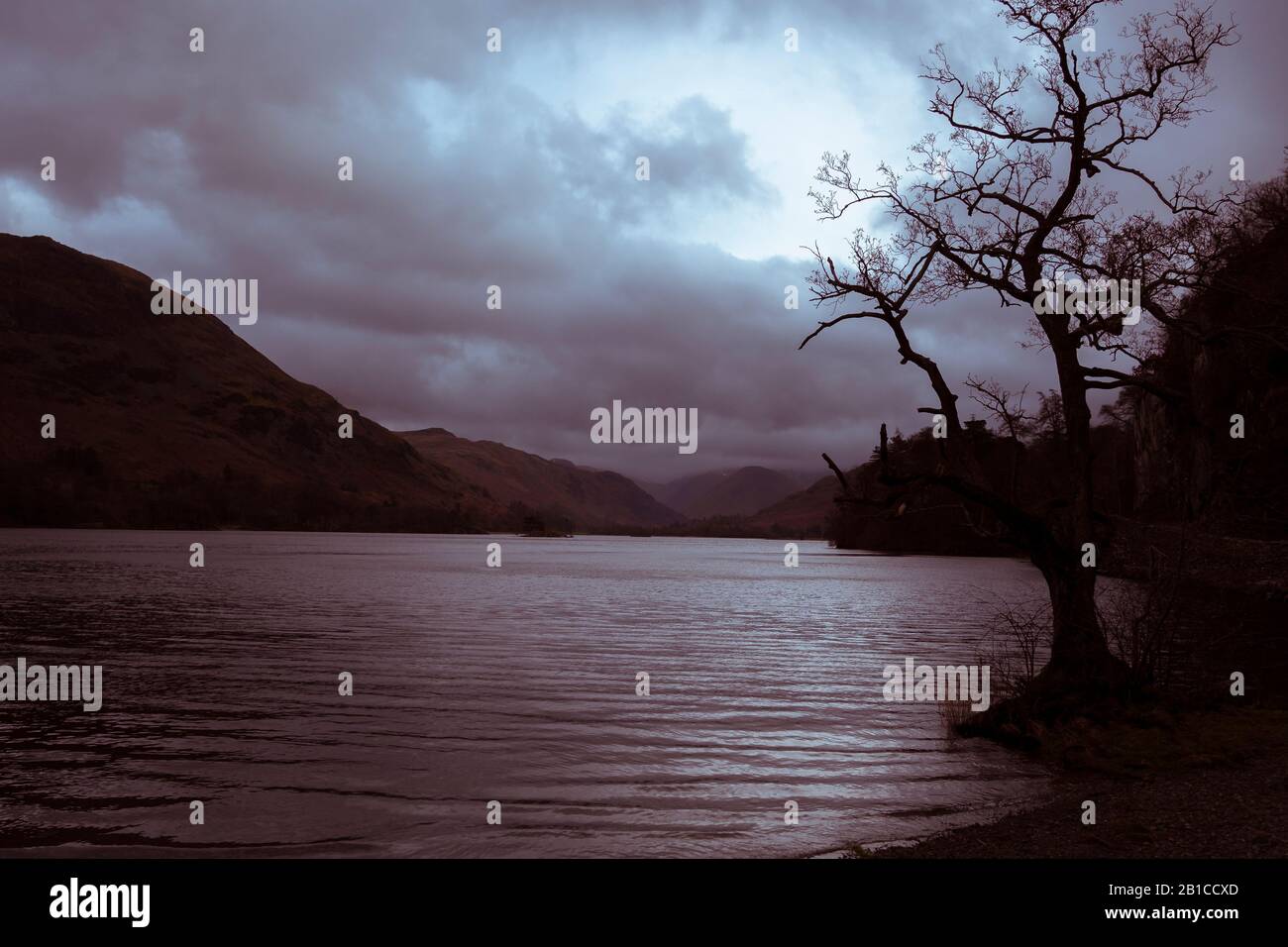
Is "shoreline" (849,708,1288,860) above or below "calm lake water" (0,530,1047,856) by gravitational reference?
above

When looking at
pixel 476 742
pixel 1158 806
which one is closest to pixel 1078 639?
pixel 1158 806

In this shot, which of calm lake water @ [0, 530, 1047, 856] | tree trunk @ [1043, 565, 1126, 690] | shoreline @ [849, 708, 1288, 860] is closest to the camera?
shoreline @ [849, 708, 1288, 860]

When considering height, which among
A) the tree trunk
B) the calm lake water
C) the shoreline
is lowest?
the calm lake water

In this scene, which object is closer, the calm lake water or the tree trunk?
the calm lake water

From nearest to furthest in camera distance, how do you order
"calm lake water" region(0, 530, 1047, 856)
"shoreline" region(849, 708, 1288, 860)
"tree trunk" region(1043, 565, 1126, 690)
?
"shoreline" region(849, 708, 1288, 860)
"calm lake water" region(0, 530, 1047, 856)
"tree trunk" region(1043, 565, 1126, 690)

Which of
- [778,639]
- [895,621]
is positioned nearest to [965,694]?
[778,639]

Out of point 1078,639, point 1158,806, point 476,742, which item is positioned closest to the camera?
point 1158,806

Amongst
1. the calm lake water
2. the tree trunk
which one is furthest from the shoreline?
the tree trunk

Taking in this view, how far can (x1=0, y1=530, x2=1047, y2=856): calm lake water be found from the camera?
11969 millimetres

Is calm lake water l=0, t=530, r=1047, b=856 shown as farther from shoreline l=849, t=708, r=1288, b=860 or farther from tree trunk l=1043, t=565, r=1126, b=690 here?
tree trunk l=1043, t=565, r=1126, b=690

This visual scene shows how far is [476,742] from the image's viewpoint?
57.6 feet

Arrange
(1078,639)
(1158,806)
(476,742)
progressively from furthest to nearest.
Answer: (476,742) < (1078,639) < (1158,806)

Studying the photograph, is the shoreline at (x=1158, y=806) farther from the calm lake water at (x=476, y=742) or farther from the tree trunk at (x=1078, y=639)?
the tree trunk at (x=1078, y=639)

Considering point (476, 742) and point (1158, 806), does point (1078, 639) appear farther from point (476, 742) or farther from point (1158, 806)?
point (476, 742)
